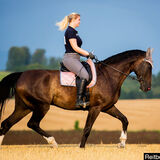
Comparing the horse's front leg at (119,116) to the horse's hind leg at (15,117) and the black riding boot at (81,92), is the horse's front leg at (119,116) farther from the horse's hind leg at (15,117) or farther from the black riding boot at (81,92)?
the horse's hind leg at (15,117)

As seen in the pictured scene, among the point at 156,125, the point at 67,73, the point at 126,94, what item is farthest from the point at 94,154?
the point at 126,94

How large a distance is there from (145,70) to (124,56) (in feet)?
2.40

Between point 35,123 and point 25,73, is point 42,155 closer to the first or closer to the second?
point 35,123

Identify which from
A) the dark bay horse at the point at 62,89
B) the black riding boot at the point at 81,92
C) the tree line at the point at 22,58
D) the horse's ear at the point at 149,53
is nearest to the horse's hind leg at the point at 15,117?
the dark bay horse at the point at 62,89

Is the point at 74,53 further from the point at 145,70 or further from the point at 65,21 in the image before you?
the point at 145,70

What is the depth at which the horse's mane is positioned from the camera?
361 inches

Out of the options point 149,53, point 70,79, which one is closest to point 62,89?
point 70,79

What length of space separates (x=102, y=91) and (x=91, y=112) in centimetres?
65

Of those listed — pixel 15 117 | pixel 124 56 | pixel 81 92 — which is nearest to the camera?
pixel 81 92

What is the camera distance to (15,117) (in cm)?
877

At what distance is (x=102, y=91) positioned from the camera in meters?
8.66

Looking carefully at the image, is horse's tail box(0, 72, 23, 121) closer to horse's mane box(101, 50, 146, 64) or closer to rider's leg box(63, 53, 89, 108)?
rider's leg box(63, 53, 89, 108)

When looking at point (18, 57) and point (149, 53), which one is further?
point (18, 57)

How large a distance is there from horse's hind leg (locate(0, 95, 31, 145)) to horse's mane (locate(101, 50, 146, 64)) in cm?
268
